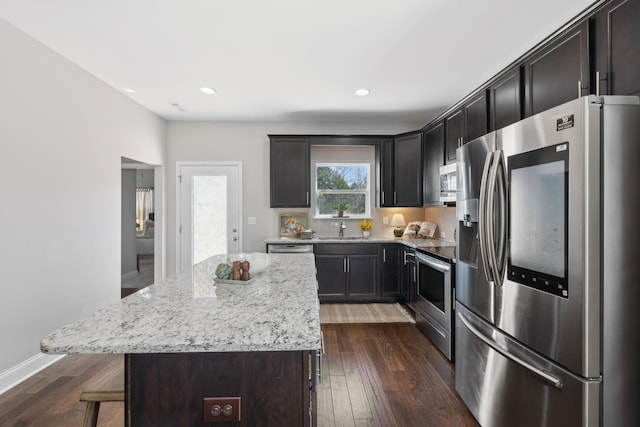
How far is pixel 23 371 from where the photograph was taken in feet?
8.02

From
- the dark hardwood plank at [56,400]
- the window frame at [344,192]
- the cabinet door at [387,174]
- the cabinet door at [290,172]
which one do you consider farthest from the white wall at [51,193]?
the cabinet door at [387,174]

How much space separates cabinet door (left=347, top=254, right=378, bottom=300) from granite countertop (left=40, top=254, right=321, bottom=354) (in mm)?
2674

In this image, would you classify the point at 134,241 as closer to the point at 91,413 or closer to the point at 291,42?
the point at 291,42

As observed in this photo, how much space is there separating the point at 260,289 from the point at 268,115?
11.3 feet

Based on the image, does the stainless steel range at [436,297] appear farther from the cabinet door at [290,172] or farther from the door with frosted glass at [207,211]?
the door with frosted glass at [207,211]

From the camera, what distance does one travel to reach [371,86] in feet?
11.3

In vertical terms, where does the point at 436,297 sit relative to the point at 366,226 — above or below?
below

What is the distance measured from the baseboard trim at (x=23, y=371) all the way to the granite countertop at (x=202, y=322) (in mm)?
1788

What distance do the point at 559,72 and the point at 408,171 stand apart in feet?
8.07

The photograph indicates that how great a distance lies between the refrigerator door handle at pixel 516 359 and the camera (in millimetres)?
1337

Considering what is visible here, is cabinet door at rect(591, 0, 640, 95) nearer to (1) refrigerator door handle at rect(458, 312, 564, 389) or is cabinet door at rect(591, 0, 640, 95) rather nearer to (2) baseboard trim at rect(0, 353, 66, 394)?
(1) refrigerator door handle at rect(458, 312, 564, 389)

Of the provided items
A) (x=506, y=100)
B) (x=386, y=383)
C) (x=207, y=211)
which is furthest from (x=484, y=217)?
(x=207, y=211)

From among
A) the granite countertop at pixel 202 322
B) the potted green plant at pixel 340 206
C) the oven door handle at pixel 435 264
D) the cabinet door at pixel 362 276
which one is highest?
the potted green plant at pixel 340 206

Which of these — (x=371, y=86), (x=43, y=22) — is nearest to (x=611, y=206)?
(x=371, y=86)
